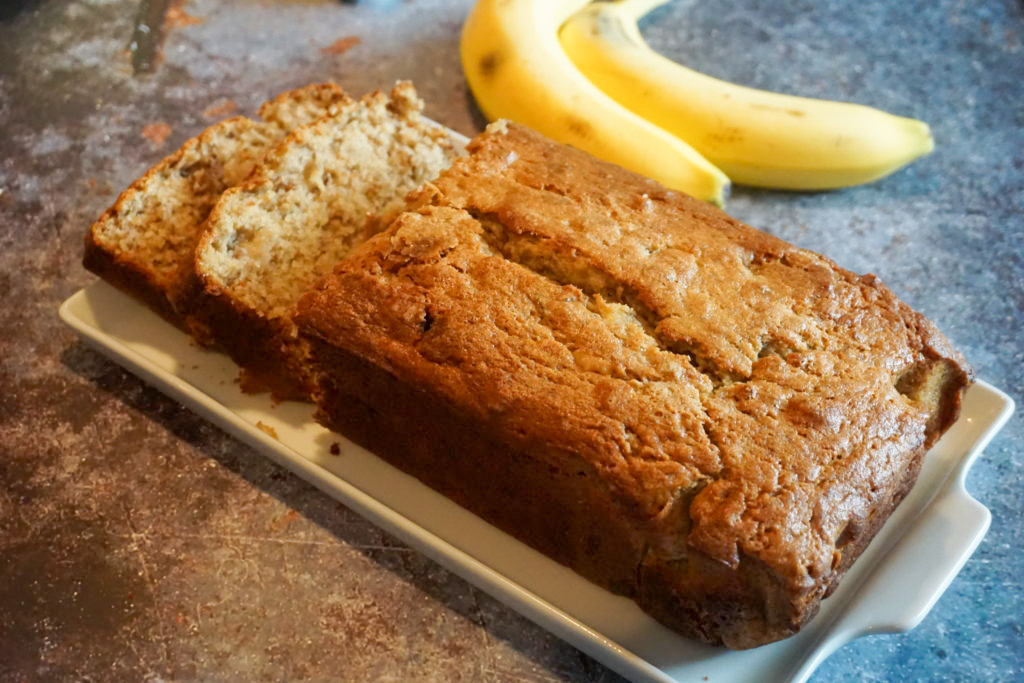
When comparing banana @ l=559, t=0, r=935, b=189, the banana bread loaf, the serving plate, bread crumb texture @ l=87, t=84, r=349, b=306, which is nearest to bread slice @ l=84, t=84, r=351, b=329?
bread crumb texture @ l=87, t=84, r=349, b=306

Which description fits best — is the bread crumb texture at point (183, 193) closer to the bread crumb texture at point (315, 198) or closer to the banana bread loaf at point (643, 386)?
the bread crumb texture at point (315, 198)

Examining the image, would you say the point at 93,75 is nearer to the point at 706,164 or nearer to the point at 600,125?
the point at 600,125

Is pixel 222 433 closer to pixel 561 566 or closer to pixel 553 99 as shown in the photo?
pixel 561 566

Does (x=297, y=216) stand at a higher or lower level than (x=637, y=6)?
lower

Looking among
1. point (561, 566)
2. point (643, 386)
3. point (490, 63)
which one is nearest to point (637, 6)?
point (490, 63)

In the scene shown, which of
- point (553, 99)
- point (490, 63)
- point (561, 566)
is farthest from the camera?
point (490, 63)

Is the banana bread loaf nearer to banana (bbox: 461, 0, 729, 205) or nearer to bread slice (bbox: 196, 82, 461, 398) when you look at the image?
bread slice (bbox: 196, 82, 461, 398)
